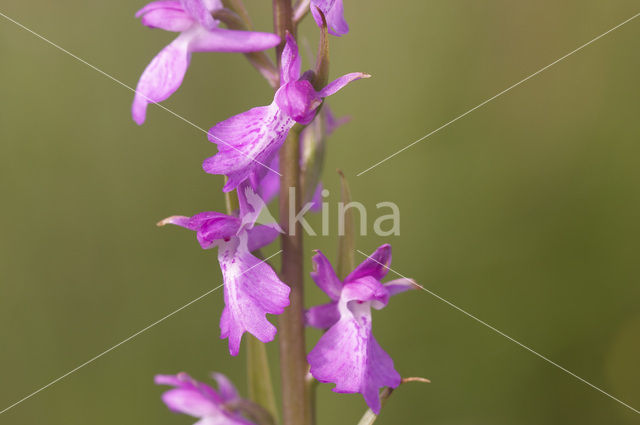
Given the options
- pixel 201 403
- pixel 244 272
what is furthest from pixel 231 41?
pixel 201 403

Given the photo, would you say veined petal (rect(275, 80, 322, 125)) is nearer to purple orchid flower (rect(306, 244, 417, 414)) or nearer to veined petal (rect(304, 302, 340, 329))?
purple orchid flower (rect(306, 244, 417, 414))

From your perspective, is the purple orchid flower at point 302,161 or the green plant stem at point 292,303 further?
the purple orchid flower at point 302,161

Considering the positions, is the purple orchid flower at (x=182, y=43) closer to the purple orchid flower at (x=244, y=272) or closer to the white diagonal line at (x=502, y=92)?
the purple orchid flower at (x=244, y=272)

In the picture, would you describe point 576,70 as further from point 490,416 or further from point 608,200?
point 490,416

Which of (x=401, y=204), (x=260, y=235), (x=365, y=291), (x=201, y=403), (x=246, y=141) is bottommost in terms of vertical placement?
(x=401, y=204)

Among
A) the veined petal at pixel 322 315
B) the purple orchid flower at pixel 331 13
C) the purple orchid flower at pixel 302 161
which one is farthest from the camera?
the purple orchid flower at pixel 302 161

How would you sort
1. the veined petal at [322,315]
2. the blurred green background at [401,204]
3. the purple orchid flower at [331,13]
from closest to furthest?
1. the purple orchid flower at [331,13]
2. the veined petal at [322,315]
3. the blurred green background at [401,204]

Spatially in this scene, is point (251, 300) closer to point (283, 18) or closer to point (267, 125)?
point (267, 125)

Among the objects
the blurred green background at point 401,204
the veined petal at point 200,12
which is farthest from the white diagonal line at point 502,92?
the veined petal at point 200,12

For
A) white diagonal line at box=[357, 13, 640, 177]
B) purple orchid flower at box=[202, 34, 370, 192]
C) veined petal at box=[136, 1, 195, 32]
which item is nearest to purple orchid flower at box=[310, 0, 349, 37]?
Answer: purple orchid flower at box=[202, 34, 370, 192]
